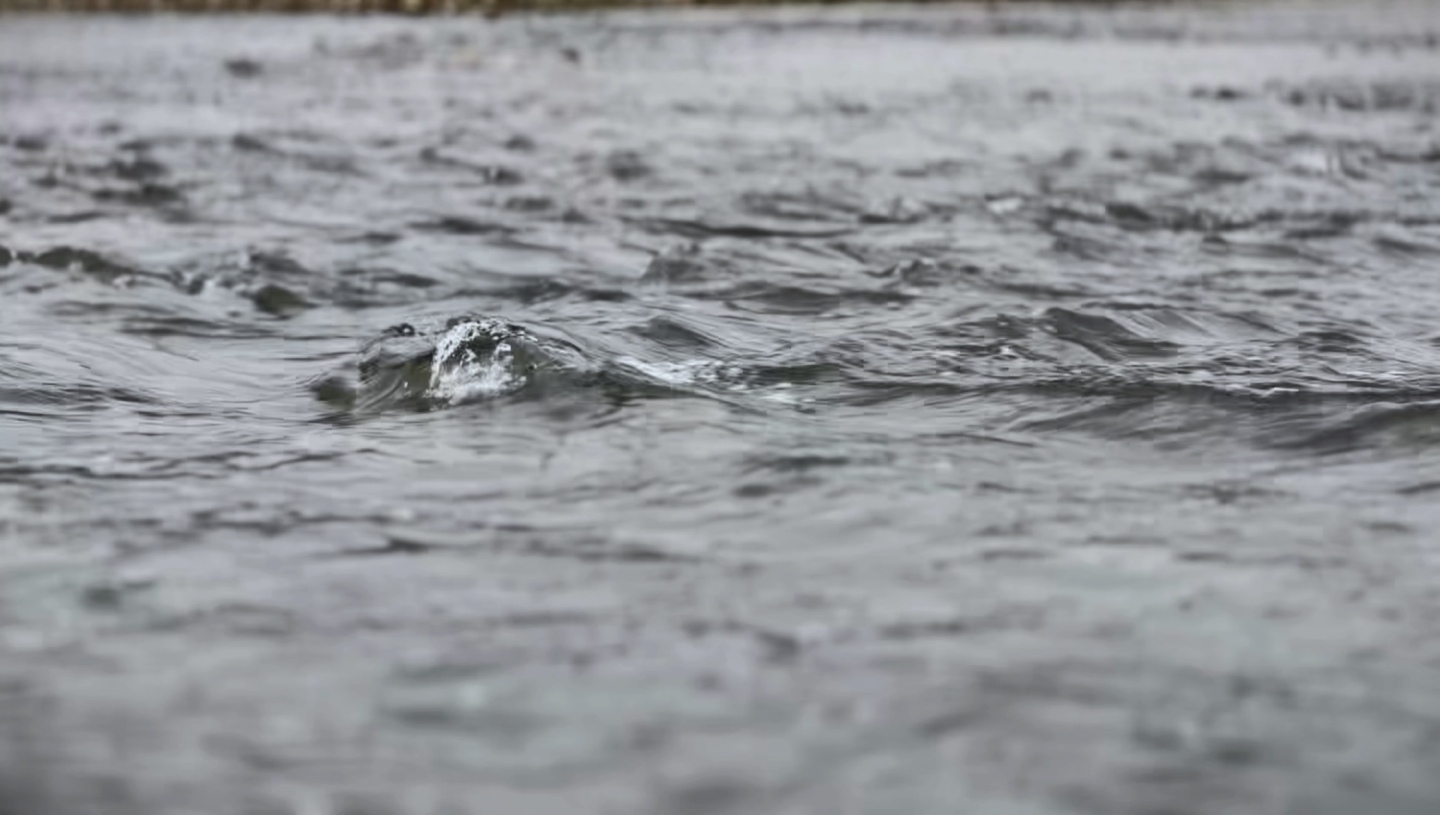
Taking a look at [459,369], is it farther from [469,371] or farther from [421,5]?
[421,5]

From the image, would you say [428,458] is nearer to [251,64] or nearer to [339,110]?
[339,110]

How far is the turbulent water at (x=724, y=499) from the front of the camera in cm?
296

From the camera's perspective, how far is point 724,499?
441cm

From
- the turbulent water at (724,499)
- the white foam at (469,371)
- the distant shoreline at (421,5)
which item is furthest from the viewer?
the distant shoreline at (421,5)

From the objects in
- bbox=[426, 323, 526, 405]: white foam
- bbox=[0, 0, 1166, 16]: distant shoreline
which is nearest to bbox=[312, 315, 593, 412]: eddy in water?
bbox=[426, 323, 526, 405]: white foam

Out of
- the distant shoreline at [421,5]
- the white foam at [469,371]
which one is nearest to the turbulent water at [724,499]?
the white foam at [469,371]

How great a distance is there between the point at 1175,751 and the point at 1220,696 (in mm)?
258

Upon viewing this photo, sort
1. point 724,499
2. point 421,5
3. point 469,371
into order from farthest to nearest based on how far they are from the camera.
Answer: point 421,5 → point 469,371 → point 724,499

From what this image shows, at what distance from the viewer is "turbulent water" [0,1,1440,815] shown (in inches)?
117

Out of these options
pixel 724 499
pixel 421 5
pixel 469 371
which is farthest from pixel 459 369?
pixel 421 5

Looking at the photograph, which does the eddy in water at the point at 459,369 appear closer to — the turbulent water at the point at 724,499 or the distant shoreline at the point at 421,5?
the turbulent water at the point at 724,499

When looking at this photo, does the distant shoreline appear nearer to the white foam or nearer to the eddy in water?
the eddy in water

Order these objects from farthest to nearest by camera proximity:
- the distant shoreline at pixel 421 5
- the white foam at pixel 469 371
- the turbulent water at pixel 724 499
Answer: the distant shoreline at pixel 421 5, the white foam at pixel 469 371, the turbulent water at pixel 724 499

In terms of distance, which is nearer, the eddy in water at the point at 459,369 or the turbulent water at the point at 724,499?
the turbulent water at the point at 724,499
